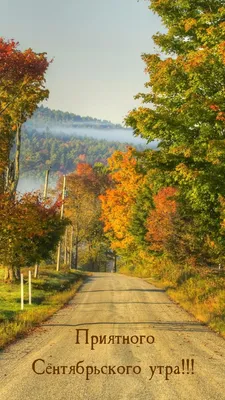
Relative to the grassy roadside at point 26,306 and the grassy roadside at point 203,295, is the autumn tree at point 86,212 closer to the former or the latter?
the grassy roadside at point 26,306

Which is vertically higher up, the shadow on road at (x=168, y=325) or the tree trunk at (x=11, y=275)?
the shadow on road at (x=168, y=325)

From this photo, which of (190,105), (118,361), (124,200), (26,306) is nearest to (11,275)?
(26,306)

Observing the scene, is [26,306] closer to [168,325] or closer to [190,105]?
[168,325]

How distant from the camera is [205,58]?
1438cm

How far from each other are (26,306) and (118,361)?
39.1 ft

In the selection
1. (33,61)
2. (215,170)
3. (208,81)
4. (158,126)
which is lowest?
(215,170)

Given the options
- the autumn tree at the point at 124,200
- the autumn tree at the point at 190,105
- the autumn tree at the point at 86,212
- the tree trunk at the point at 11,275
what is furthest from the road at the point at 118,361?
the autumn tree at the point at 86,212

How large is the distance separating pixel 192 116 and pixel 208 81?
48.9 inches

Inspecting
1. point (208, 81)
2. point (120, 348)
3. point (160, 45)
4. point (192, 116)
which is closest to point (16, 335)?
point (120, 348)

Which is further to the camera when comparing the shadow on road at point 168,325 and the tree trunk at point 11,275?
the tree trunk at point 11,275

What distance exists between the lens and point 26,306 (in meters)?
20.6

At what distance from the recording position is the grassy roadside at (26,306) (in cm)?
1343

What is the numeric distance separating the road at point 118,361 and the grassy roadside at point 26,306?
49cm

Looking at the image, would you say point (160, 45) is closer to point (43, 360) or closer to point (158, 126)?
point (158, 126)
